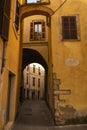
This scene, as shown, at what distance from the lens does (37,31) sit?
711 inches

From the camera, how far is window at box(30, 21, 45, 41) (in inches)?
693

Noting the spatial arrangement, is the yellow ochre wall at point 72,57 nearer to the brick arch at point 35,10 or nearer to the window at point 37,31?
the brick arch at point 35,10

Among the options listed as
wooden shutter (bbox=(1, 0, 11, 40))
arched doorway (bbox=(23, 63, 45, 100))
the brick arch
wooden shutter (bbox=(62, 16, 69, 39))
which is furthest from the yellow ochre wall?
arched doorway (bbox=(23, 63, 45, 100))

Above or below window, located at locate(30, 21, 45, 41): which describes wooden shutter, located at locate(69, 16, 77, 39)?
below

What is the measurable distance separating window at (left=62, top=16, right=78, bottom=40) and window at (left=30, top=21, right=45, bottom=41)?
20.7ft

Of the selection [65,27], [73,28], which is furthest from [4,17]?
[73,28]

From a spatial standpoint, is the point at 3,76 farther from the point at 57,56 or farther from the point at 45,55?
the point at 45,55

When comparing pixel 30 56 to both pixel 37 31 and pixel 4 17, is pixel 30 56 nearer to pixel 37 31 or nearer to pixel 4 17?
pixel 37 31

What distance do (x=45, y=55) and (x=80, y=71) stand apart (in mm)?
6364

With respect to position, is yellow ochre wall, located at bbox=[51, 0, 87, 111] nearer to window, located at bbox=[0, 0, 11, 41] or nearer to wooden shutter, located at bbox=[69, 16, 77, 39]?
wooden shutter, located at bbox=[69, 16, 77, 39]

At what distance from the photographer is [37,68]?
140 ft

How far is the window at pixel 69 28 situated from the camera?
11086 mm

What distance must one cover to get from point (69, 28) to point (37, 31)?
710 cm

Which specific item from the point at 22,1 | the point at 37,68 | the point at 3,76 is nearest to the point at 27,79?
the point at 37,68
